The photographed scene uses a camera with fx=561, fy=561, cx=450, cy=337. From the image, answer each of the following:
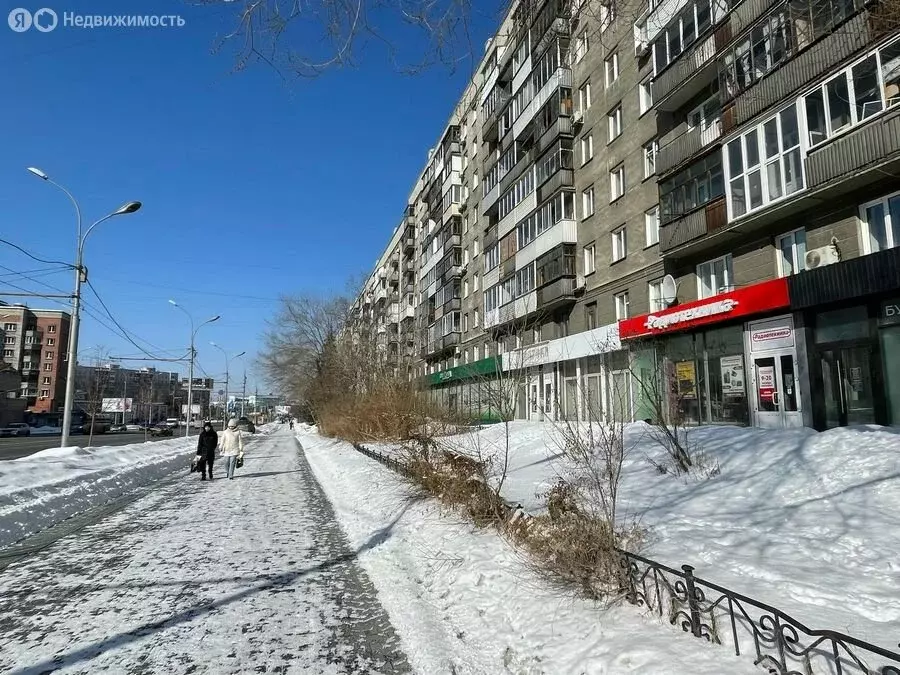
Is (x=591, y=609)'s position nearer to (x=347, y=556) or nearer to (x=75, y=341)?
(x=347, y=556)

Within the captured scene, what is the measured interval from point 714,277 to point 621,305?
4.92m

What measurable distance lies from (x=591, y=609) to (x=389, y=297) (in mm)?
64430

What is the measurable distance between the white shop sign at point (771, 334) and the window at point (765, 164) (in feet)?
10.1

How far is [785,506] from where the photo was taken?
651 cm

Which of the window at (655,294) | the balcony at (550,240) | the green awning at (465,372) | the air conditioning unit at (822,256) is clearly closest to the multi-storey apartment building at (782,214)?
the air conditioning unit at (822,256)

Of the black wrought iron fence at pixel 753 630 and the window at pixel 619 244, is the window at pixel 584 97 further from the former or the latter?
the black wrought iron fence at pixel 753 630

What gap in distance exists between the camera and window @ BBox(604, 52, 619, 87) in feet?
77.2

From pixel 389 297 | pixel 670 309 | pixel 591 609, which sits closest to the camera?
pixel 591 609

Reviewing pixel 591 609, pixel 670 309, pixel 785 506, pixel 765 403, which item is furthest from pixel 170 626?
pixel 670 309

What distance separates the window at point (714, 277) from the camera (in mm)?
17312

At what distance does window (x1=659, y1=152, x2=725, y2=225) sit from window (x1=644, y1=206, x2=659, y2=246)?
3.69 feet

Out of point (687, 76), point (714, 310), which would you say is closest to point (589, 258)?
point (687, 76)

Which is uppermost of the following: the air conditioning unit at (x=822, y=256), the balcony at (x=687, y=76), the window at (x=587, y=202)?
the balcony at (x=687, y=76)

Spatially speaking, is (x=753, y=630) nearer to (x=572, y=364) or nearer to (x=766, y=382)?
(x=766, y=382)
